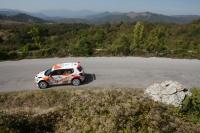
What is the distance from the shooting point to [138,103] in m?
5.92

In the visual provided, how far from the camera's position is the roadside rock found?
8156mm

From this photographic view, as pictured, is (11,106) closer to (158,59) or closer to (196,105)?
(196,105)

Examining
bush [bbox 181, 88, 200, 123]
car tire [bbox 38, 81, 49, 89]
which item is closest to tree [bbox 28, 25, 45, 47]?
car tire [bbox 38, 81, 49, 89]

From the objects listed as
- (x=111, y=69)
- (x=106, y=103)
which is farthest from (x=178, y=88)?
(x=111, y=69)

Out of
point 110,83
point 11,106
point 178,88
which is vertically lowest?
point 11,106

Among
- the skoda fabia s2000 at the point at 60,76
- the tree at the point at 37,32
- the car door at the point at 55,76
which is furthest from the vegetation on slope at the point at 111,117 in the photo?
the tree at the point at 37,32

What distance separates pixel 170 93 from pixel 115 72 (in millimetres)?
5402

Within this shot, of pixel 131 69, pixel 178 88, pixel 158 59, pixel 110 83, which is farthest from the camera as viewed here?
pixel 158 59

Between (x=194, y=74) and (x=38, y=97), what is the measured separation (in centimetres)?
1203

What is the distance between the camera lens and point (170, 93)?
8.47m

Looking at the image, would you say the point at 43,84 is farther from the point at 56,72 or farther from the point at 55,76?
the point at 56,72

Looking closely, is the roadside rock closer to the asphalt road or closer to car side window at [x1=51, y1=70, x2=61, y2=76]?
the asphalt road

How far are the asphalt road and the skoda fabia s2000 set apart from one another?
463 mm

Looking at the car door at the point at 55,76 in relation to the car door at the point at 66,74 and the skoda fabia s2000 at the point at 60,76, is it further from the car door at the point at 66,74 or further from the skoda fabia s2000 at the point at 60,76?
the car door at the point at 66,74
